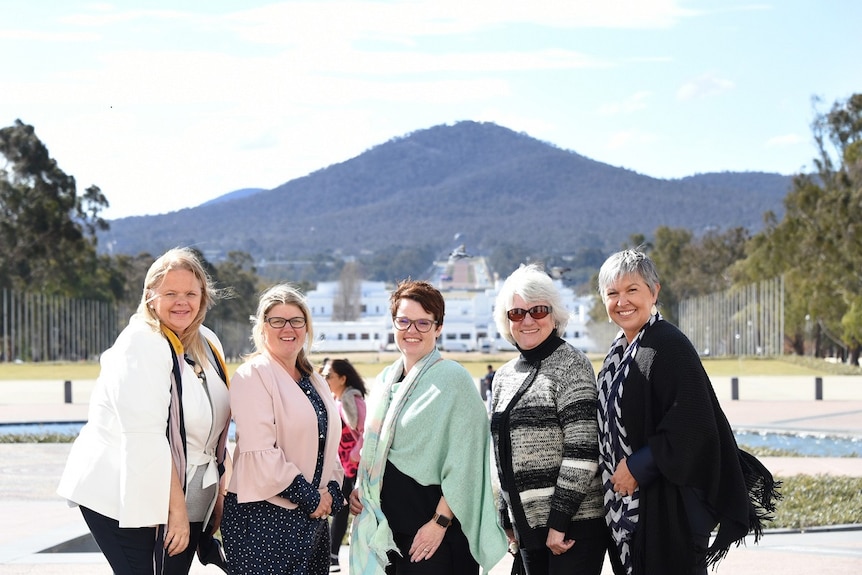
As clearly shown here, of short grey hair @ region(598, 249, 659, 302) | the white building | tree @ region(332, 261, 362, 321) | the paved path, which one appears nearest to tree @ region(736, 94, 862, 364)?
the paved path

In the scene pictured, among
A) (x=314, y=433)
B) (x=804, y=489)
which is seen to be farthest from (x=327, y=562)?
(x=804, y=489)

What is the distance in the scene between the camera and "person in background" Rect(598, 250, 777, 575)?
12.3ft

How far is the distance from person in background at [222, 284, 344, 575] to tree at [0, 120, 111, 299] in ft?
162

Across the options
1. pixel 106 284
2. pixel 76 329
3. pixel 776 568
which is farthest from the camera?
pixel 106 284

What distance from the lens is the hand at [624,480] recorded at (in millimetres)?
3822

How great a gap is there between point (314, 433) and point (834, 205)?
39.2 meters

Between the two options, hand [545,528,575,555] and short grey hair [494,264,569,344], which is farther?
short grey hair [494,264,569,344]

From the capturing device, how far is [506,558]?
7.01m

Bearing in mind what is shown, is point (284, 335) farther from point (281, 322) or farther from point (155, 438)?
point (155, 438)

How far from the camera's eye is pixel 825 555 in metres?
6.75

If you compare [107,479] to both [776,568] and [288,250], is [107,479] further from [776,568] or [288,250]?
[288,250]

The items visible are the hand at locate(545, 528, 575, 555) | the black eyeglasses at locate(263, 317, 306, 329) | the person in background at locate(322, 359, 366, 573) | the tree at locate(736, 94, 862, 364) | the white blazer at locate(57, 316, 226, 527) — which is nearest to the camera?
the white blazer at locate(57, 316, 226, 527)

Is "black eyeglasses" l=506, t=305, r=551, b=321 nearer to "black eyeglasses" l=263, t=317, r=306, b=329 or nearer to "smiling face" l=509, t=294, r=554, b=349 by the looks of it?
"smiling face" l=509, t=294, r=554, b=349

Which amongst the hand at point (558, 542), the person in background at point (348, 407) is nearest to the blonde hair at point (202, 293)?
the hand at point (558, 542)
